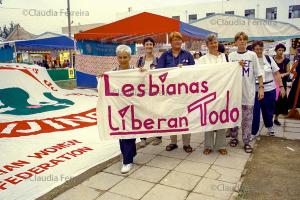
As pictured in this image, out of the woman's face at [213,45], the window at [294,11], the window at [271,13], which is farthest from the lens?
the window at [271,13]

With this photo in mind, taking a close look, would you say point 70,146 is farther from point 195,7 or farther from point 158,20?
point 195,7

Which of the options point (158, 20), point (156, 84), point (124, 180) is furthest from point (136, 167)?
point (158, 20)

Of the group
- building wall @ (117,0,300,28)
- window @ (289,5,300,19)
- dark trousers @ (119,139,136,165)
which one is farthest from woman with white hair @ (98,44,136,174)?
window @ (289,5,300,19)

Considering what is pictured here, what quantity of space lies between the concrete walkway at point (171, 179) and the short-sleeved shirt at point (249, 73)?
917mm

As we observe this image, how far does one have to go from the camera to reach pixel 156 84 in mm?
4527

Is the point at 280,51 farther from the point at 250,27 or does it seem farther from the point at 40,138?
the point at 250,27

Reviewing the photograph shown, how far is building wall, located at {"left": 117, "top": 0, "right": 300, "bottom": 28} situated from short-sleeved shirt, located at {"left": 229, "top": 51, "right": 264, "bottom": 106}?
37.1 metres

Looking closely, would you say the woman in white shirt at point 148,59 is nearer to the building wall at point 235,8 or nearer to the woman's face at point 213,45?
the woman's face at point 213,45

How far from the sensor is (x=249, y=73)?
4797 millimetres

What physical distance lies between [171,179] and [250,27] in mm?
16295

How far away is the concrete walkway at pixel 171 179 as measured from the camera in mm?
3496

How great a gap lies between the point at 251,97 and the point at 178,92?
3.90ft

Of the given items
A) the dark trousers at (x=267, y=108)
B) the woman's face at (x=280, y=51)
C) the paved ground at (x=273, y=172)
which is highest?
the woman's face at (x=280, y=51)

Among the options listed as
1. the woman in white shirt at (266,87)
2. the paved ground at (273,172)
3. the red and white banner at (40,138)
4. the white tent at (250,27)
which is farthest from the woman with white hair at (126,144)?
the white tent at (250,27)
